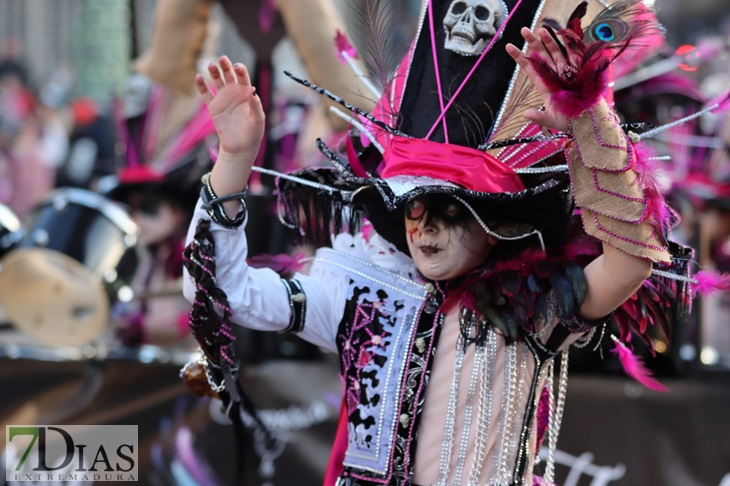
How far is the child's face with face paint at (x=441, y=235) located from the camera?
8.60 feet

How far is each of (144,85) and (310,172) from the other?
139 inches

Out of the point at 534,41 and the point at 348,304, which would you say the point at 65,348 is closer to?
the point at 348,304

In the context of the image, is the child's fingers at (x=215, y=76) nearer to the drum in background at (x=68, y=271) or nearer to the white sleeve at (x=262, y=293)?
the white sleeve at (x=262, y=293)

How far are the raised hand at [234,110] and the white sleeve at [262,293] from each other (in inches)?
6.2

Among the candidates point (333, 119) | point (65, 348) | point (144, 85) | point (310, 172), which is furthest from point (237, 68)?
point (144, 85)

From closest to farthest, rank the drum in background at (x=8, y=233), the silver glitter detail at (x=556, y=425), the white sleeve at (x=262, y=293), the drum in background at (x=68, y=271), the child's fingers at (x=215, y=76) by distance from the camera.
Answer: the child's fingers at (x=215, y=76) → the white sleeve at (x=262, y=293) → the silver glitter detail at (x=556, y=425) → the drum in background at (x=68, y=271) → the drum in background at (x=8, y=233)

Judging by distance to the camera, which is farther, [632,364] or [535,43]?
[632,364]

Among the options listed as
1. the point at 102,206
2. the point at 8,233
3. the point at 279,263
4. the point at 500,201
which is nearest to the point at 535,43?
the point at 500,201

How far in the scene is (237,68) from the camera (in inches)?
97.9

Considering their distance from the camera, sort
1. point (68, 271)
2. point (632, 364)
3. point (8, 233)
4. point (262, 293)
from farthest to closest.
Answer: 1. point (8, 233)
2. point (68, 271)
3. point (632, 364)
4. point (262, 293)

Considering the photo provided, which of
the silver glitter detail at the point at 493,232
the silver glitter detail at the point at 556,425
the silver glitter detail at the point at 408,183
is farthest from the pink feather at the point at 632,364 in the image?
the silver glitter detail at the point at 408,183

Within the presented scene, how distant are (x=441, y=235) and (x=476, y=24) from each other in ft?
1.67

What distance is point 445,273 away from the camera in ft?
8.74

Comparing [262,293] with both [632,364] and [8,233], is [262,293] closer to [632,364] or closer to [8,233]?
[632,364]
